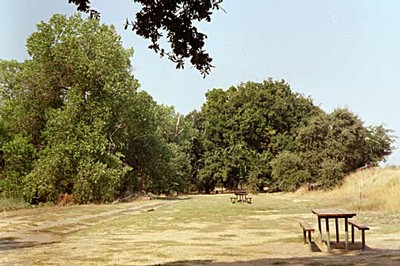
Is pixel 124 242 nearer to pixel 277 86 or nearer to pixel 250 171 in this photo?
pixel 250 171

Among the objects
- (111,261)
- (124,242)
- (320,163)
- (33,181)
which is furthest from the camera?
(320,163)

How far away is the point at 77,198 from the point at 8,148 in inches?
237

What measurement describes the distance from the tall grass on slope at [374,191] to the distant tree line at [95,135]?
5244 millimetres

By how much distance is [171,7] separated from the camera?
19.3 feet

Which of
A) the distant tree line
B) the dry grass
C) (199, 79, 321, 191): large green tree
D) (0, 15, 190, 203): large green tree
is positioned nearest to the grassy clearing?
the dry grass

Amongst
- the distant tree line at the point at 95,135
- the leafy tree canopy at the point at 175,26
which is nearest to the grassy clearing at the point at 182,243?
the leafy tree canopy at the point at 175,26

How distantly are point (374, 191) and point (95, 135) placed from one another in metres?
18.4

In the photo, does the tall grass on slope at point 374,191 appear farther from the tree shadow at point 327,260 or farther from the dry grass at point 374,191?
the tree shadow at point 327,260

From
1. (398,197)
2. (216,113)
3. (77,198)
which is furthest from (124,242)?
(216,113)

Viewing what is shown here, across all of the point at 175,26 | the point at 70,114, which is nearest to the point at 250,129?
the point at 70,114

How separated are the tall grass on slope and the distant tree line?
17.2 ft

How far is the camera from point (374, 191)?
27.8 m

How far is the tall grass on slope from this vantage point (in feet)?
77.7

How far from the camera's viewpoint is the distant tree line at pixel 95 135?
114ft
